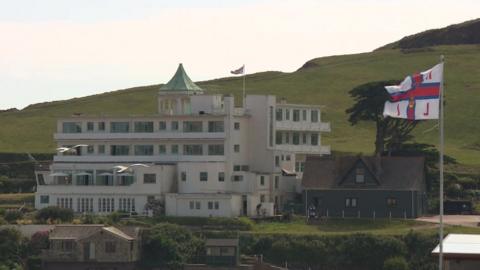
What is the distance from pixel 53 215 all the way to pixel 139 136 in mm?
12640

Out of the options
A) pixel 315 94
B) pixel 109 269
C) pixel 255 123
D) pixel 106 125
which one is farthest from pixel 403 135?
pixel 315 94

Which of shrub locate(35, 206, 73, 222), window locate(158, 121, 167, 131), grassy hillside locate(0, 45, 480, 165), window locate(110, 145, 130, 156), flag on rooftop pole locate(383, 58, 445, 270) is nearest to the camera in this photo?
flag on rooftop pole locate(383, 58, 445, 270)

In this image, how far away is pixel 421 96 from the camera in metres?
72.2

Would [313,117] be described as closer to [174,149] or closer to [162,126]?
[174,149]

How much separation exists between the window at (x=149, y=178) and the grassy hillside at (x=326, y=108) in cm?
3191

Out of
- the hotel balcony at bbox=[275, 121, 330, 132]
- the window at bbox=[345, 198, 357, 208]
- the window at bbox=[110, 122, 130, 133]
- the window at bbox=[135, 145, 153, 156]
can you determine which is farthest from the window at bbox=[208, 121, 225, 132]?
the window at bbox=[345, 198, 357, 208]

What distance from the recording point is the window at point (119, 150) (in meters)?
127

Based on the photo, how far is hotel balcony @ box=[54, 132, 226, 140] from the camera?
12456cm

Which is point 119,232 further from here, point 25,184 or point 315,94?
point 315,94

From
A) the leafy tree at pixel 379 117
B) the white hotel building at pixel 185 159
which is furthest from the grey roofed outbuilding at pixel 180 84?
the leafy tree at pixel 379 117

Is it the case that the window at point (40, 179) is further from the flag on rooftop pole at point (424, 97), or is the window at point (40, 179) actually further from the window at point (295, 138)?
→ the flag on rooftop pole at point (424, 97)

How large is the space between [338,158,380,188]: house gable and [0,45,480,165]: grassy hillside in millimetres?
27112

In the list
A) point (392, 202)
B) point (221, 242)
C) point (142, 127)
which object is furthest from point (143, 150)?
point (392, 202)

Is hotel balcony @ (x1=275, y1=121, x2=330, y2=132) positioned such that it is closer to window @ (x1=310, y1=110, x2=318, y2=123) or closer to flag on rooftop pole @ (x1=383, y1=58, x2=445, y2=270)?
window @ (x1=310, y1=110, x2=318, y2=123)
